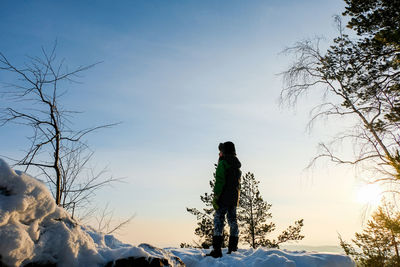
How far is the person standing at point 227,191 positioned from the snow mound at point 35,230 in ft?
9.58

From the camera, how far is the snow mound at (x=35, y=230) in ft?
6.46

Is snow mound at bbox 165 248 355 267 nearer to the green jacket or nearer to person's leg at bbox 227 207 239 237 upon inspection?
person's leg at bbox 227 207 239 237

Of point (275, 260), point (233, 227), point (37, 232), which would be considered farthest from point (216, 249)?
point (37, 232)

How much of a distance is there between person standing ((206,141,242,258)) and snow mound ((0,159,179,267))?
2.92m

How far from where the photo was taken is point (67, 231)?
244 centimetres

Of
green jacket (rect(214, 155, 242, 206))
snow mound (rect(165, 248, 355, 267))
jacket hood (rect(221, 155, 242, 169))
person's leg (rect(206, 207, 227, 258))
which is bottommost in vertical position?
snow mound (rect(165, 248, 355, 267))

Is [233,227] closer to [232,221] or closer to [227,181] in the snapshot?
[232,221]

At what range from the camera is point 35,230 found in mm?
2217

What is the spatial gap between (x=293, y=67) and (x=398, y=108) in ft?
13.3

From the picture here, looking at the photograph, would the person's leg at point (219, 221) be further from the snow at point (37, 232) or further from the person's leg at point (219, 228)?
the snow at point (37, 232)

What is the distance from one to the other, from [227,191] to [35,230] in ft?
12.4

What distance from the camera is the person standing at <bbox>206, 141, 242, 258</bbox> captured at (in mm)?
5352

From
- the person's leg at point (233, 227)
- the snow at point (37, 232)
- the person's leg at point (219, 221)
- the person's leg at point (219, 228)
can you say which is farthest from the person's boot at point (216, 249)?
the snow at point (37, 232)

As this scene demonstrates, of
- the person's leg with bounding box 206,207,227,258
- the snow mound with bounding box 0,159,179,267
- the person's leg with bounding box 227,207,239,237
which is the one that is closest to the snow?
the snow mound with bounding box 0,159,179,267
